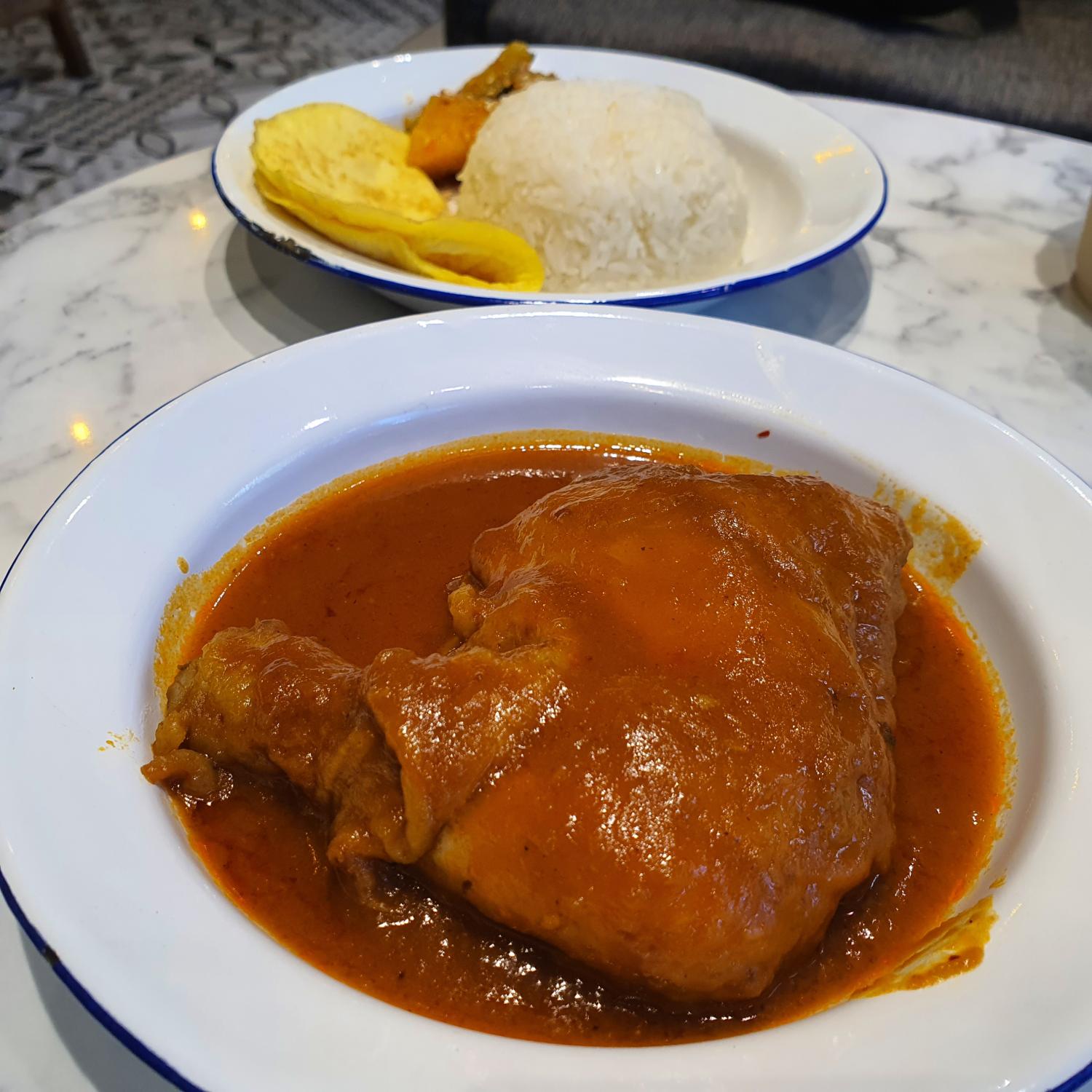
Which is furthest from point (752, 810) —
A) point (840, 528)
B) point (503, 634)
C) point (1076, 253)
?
point (1076, 253)

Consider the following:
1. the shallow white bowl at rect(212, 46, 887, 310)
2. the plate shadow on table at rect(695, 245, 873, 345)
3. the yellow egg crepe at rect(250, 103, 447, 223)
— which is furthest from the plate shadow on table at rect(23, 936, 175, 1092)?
the plate shadow on table at rect(695, 245, 873, 345)

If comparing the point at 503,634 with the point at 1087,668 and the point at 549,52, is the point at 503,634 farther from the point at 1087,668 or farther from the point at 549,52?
the point at 549,52

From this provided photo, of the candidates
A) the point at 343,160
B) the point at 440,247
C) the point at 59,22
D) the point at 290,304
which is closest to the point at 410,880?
the point at 440,247

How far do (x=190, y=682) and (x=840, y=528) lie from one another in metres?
1.03

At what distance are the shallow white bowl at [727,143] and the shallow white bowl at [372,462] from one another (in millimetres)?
293

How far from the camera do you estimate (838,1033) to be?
0.99 m

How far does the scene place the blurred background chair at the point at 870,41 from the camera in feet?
13.4

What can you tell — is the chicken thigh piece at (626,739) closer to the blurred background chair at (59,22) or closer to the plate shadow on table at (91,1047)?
the plate shadow on table at (91,1047)

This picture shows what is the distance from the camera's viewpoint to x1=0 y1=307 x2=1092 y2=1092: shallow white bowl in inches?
37.5

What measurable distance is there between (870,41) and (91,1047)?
4801 millimetres

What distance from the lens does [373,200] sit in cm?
281

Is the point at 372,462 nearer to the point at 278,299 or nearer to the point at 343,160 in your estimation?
the point at 278,299

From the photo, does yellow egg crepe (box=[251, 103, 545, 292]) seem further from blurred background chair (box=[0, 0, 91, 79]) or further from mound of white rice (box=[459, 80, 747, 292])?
blurred background chair (box=[0, 0, 91, 79])

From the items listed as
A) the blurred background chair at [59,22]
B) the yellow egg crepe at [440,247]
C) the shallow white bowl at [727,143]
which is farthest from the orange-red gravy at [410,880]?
the blurred background chair at [59,22]
